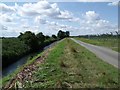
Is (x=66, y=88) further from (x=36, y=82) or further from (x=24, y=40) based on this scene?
(x=24, y=40)

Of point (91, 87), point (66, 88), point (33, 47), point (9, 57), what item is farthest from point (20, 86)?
point (33, 47)

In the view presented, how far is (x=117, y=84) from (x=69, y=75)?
325cm

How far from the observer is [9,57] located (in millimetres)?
34906


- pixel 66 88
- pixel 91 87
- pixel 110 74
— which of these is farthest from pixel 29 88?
pixel 110 74

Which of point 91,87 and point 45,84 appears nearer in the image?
point 91,87

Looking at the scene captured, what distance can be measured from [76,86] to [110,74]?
3.40 m

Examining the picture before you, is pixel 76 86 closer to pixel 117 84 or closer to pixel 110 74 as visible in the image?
pixel 117 84

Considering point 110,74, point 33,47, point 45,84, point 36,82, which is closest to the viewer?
point 45,84

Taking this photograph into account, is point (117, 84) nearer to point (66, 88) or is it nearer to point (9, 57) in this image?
point (66, 88)

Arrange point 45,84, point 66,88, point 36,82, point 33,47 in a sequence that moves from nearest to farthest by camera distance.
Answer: point 66,88, point 45,84, point 36,82, point 33,47

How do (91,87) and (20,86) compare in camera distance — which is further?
(20,86)

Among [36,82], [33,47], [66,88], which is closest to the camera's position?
[66,88]

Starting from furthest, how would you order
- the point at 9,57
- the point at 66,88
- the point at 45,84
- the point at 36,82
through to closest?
the point at 9,57 → the point at 36,82 → the point at 45,84 → the point at 66,88

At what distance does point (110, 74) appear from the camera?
13703 millimetres
